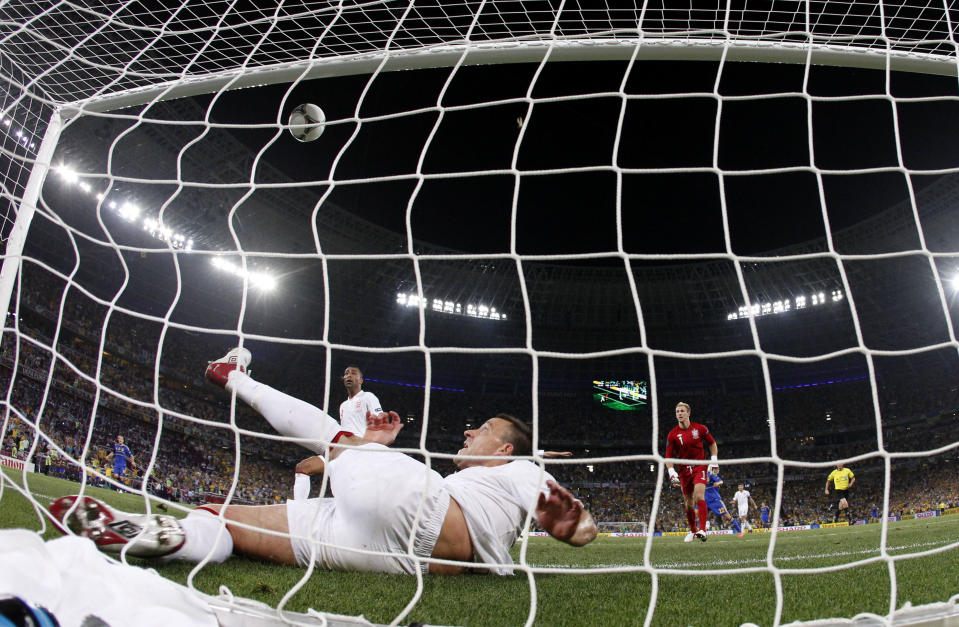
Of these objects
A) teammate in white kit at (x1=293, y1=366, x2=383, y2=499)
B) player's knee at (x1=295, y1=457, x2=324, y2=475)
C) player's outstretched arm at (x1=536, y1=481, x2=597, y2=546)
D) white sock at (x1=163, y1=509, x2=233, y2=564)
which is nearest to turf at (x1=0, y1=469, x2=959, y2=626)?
white sock at (x1=163, y1=509, x2=233, y2=564)

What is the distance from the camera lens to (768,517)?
17.4m

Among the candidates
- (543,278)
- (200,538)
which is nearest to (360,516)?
(200,538)

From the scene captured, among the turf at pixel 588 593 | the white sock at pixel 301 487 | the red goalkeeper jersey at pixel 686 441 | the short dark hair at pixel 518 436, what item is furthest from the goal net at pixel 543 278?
the turf at pixel 588 593

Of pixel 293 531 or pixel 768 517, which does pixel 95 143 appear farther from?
pixel 768 517

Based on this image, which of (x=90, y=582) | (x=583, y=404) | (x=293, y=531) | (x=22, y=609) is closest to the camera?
(x=22, y=609)

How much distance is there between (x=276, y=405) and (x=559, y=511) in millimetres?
1151

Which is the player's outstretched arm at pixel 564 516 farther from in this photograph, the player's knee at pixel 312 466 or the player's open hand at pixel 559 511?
the player's knee at pixel 312 466

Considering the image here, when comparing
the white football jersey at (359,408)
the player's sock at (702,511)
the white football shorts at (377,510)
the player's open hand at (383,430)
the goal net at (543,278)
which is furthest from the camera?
the goal net at (543,278)

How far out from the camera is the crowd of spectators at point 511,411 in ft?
51.9

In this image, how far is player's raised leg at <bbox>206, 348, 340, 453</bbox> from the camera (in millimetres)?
2295

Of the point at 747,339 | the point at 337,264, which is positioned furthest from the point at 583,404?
the point at 337,264

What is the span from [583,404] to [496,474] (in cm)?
2180

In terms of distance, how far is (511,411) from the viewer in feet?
75.1

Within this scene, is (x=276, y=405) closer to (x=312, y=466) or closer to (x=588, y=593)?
(x=312, y=466)
